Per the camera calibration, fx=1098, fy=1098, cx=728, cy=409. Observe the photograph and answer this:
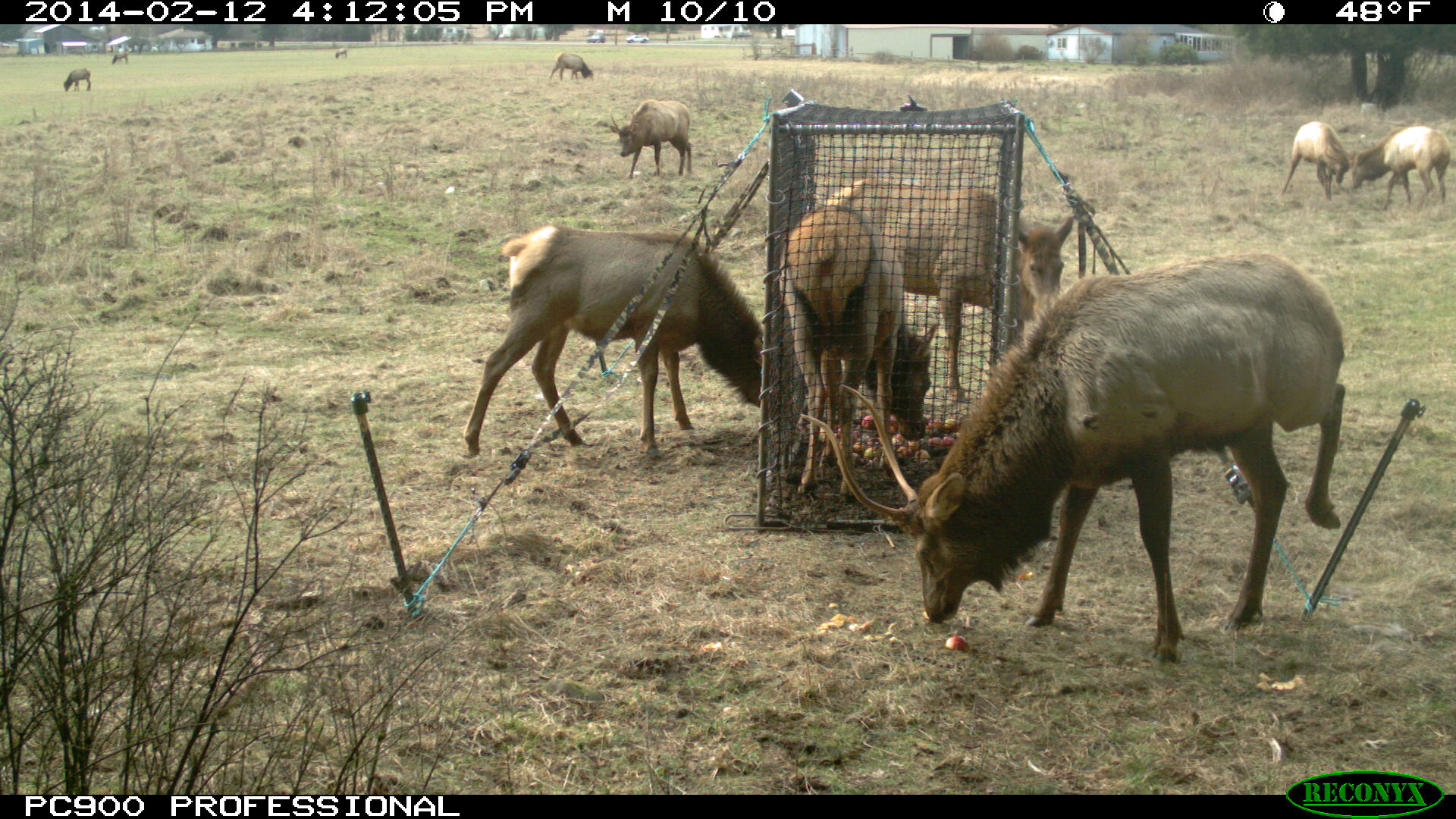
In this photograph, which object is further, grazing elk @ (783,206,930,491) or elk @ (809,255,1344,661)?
grazing elk @ (783,206,930,491)

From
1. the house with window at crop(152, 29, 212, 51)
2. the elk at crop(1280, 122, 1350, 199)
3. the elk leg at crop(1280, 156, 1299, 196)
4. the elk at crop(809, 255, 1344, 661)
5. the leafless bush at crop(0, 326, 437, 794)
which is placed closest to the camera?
the leafless bush at crop(0, 326, 437, 794)

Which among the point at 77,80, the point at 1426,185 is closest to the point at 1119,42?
the point at 1426,185

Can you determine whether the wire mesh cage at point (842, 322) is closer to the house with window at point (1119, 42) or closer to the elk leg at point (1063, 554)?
the elk leg at point (1063, 554)

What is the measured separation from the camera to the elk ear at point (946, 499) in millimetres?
4758

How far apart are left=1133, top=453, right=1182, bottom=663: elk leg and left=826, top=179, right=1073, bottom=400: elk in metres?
2.98

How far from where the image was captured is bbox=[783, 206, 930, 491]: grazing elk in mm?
6551

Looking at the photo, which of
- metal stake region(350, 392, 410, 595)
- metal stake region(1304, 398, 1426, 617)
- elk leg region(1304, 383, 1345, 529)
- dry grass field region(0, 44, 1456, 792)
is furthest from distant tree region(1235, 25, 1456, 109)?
metal stake region(350, 392, 410, 595)

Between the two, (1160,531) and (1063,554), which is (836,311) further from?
(1160,531)

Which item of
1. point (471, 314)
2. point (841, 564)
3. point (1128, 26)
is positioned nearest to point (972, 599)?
point (841, 564)

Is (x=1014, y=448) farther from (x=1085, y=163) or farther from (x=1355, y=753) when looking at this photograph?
(x=1085, y=163)

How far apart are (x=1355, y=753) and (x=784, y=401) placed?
386cm

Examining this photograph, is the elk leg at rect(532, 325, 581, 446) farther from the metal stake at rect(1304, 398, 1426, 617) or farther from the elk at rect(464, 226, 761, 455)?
the metal stake at rect(1304, 398, 1426, 617)

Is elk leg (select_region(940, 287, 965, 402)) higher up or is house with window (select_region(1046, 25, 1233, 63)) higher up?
house with window (select_region(1046, 25, 1233, 63))

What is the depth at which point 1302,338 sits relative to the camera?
5.09m
